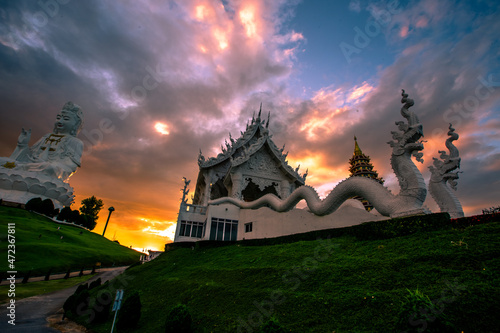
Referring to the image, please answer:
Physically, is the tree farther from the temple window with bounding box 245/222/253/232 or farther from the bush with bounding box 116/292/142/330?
the bush with bounding box 116/292/142/330

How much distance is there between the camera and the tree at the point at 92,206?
205 ft

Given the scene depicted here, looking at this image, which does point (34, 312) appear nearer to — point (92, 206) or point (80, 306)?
point (80, 306)

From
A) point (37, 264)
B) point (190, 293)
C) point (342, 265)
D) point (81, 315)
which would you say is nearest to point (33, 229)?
point (37, 264)

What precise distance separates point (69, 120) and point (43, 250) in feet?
99.4

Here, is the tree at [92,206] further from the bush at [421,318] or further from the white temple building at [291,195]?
the bush at [421,318]

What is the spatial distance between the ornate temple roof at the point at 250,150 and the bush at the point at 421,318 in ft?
67.3

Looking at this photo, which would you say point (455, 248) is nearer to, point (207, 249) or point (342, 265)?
point (342, 265)

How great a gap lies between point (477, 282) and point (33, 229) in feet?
123

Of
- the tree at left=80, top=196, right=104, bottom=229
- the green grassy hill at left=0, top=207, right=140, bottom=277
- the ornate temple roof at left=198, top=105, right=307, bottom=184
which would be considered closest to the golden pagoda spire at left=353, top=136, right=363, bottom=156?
the ornate temple roof at left=198, top=105, right=307, bottom=184

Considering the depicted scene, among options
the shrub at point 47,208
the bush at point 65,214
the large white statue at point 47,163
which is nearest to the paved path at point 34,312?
the shrub at point 47,208

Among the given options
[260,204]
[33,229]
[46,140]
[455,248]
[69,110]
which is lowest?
[455,248]

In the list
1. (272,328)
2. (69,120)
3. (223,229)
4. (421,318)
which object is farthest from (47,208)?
(421,318)

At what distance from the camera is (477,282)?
499 centimetres

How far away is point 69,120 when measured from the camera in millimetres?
42344
